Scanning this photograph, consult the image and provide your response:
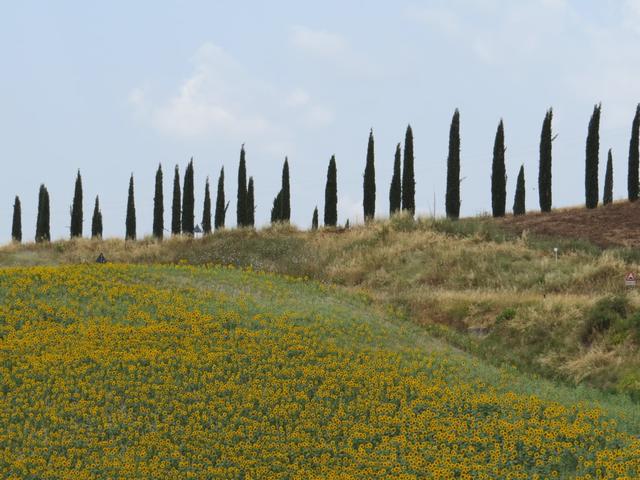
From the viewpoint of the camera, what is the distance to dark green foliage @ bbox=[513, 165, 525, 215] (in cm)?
5916

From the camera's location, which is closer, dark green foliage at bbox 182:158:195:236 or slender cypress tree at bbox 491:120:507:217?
slender cypress tree at bbox 491:120:507:217

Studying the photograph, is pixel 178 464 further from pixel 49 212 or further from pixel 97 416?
pixel 49 212

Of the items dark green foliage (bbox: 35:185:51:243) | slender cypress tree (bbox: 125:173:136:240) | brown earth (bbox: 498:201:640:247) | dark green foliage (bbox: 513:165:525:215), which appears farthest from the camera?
dark green foliage (bbox: 35:185:51:243)

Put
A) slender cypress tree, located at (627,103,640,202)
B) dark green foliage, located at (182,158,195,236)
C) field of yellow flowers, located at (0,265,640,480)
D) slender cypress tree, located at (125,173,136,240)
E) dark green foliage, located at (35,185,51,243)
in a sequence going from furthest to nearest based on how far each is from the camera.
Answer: dark green foliage, located at (35,185,51,243), slender cypress tree, located at (125,173,136,240), dark green foliage, located at (182,158,195,236), slender cypress tree, located at (627,103,640,202), field of yellow flowers, located at (0,265,640,480)

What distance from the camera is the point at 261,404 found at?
66.7 feet

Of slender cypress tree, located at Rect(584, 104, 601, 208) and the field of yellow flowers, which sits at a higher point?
slender cypress tree, located at Rect(584, 104, 601, 208)

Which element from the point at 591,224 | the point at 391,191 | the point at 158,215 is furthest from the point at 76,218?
the point at 591,224

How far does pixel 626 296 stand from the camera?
30.3m

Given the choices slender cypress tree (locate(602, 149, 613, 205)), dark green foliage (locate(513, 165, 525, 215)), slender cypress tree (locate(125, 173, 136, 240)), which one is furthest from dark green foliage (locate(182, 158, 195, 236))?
slender cypress tree (locate(602, 149, 613, 205))

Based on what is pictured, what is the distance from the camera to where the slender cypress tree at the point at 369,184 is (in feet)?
201

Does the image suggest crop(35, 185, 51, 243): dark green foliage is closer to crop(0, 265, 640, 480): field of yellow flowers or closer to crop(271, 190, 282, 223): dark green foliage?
crop(271, 190, 282, 223): dark green foliage

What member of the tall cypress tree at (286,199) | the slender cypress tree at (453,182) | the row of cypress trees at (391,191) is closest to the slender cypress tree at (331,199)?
the row of cypress trees at (391,191)

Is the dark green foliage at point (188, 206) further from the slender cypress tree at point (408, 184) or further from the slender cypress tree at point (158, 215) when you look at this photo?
the slender cypress tree at point (408, 184)

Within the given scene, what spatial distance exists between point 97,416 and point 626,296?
66.7 ft
